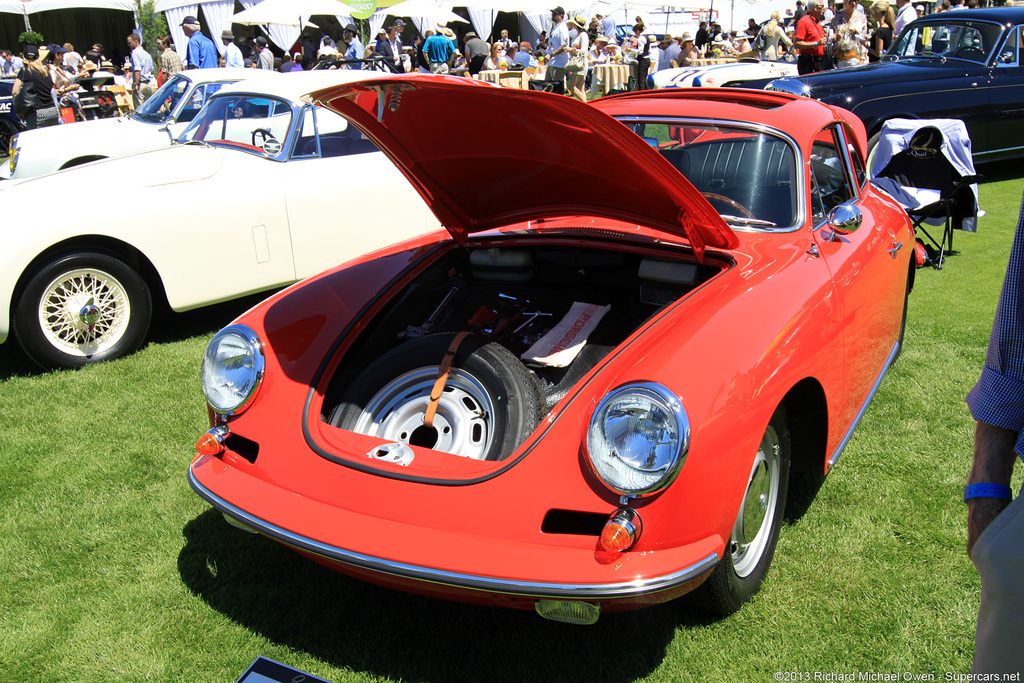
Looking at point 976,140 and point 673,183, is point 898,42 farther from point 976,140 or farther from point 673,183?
point 673,183

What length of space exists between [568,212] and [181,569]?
1.92 metres

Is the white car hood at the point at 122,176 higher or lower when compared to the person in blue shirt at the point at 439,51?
lower

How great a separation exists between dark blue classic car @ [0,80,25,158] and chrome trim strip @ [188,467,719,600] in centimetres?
1322

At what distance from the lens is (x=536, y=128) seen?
2.46 metres

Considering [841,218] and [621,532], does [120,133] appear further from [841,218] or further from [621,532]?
[621,532]

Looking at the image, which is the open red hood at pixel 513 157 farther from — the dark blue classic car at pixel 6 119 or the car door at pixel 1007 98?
the dark blue classic car at pixel 6 119

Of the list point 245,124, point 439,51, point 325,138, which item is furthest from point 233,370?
point 439,51

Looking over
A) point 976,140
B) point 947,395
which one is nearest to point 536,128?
point 947,395

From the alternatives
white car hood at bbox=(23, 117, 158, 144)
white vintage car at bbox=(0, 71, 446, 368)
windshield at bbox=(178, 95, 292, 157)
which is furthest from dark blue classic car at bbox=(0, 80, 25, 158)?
white vintage car at bbox=(0, 71, 446, 368)

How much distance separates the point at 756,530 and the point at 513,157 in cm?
148

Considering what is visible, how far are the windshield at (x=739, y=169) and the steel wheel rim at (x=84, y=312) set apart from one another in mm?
3266

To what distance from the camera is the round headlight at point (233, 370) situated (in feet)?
8.34

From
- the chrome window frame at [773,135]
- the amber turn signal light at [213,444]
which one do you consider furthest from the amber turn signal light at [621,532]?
the chrome window frame at [773,135]

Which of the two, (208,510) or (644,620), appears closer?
(644,620)
